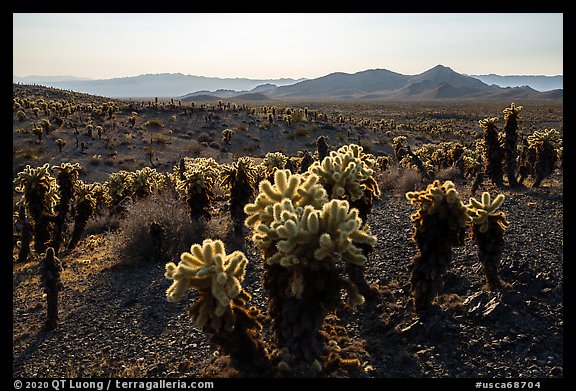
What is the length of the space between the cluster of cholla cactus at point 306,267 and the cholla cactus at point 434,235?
1895 mm

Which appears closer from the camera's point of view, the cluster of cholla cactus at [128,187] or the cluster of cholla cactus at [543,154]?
the cluster of cholla cactus at [543,154]

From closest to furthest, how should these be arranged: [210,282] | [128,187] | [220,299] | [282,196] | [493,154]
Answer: [220,299] → [210,282] → [282,196] → [128,187] → [493,154]

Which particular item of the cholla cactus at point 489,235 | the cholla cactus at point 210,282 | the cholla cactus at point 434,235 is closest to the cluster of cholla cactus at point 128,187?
the cholla cactus at point 210,282

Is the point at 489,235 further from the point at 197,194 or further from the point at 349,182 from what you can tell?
the point at 197,194

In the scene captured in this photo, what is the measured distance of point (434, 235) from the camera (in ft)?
25.8

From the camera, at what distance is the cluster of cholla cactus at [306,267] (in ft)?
20.4

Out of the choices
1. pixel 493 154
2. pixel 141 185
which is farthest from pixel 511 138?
pixel 141 185

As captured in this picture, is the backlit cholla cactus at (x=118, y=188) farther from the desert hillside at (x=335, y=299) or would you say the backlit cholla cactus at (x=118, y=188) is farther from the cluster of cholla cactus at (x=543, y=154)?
the cluster of cholla cactus at (x=543, y=154)

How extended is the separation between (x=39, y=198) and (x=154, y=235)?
4.29 metres

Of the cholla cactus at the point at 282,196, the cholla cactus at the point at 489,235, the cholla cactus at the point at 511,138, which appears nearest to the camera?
the cholla cactus at the point at 282,196

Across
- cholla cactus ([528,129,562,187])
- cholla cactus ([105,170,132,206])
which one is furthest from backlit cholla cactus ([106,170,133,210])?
cholla cactus ([528,129,562,187])

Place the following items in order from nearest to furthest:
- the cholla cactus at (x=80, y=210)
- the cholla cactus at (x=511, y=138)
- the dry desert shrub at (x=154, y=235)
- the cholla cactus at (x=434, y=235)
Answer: the cholla cactus at (x=434, y=235), the dry desert shrub at (x=154, y=235), the cholla cactus at (x=80, y=210), the cholla cactus at (x=511, y=138)
